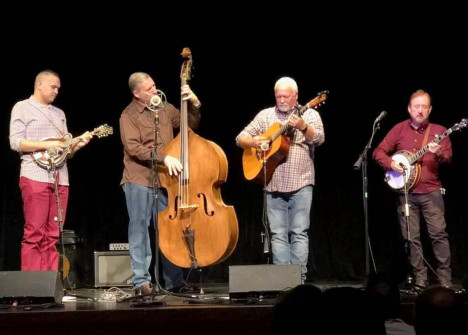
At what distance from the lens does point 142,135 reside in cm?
611

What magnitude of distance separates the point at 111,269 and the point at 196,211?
2012 millimetres

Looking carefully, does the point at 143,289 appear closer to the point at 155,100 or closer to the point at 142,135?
the point at 142,135

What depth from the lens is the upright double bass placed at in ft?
18.7

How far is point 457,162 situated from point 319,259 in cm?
203

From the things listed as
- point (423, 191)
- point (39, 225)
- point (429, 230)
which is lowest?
point (429, 230)

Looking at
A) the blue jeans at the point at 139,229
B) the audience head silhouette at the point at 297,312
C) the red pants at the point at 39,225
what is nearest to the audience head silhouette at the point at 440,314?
the audience head silhouette at the point at 297,312

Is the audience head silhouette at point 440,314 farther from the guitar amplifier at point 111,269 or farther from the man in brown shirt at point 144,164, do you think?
the guitar amplifier at point 111,269

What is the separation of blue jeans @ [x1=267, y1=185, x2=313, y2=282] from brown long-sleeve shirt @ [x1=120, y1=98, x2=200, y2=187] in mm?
1057

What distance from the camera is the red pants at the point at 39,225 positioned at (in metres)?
6.06

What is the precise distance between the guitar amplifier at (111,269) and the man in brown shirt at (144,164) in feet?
4.00

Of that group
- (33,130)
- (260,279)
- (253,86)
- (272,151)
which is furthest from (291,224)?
(253,86)

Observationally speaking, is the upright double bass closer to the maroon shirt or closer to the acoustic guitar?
the acoustic guitar

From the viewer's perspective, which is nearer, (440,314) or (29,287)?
(440,314)

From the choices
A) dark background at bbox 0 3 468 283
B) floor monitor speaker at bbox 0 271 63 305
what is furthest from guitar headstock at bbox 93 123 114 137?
dark background at bbox 0 3 468 283
